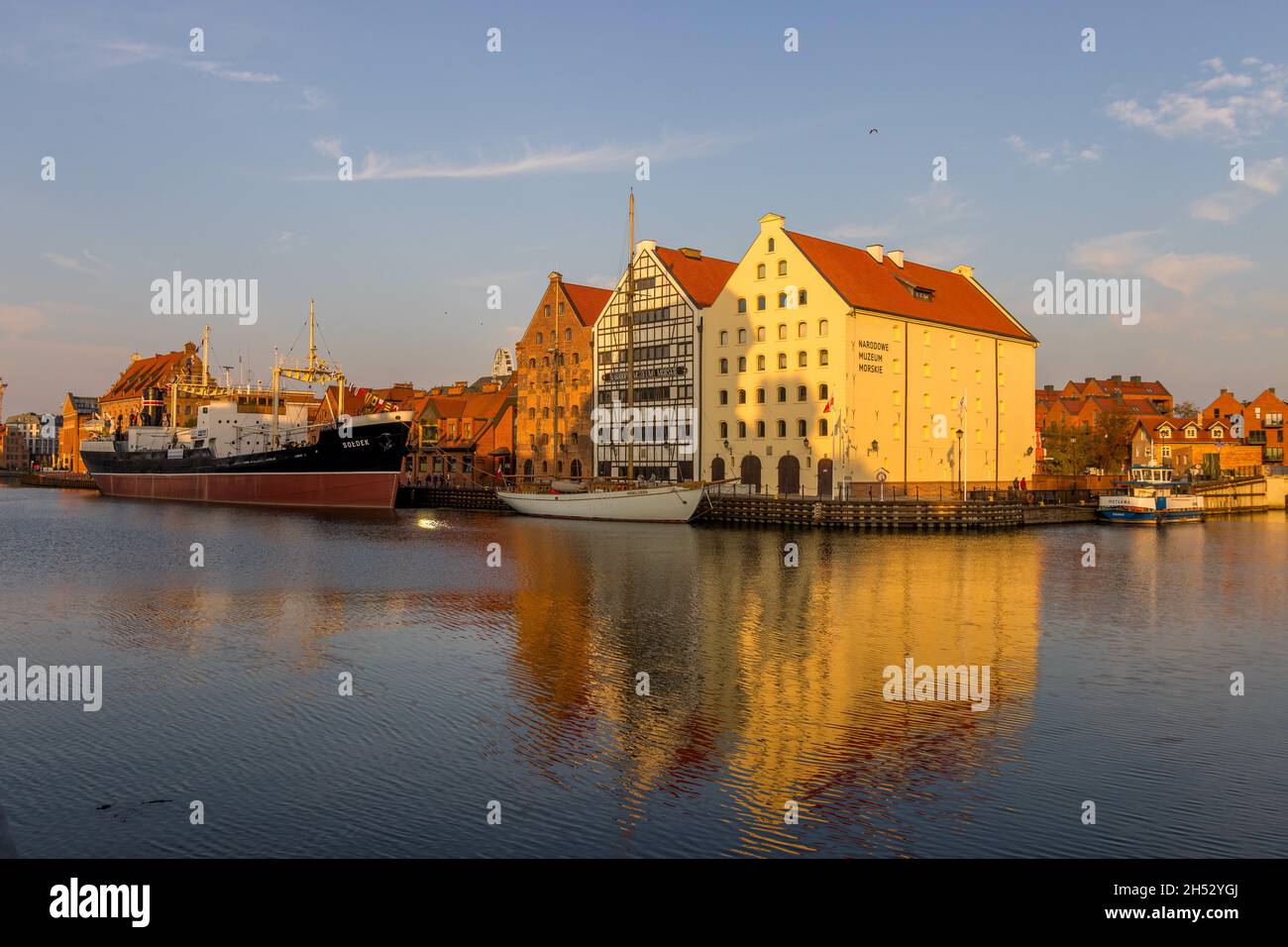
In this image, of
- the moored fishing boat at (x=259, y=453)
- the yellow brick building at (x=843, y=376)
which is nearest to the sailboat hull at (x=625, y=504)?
the yellow brick building at (x=843, y=376)

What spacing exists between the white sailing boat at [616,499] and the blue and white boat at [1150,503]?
31.3 meters

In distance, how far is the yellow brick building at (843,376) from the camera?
6600 cm

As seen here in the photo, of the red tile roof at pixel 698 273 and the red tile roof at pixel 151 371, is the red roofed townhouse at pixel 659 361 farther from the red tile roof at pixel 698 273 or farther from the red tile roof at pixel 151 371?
the red tile roof at pixel 151 371

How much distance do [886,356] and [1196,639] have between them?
48479mm

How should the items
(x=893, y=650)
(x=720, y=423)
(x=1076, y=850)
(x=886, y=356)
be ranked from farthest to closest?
(x=720, y=423) < (x=886, y=356) < (x=893, y=650) < (x=1076, y=850)

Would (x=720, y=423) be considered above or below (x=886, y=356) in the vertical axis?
below

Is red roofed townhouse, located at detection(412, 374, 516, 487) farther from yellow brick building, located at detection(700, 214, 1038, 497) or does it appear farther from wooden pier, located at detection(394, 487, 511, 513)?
yellow brick building, located at detection(700, 214, 1038, 497)

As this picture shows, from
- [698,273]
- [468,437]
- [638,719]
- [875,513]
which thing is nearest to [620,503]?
[875,513]

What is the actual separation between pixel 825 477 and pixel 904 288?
760 inches

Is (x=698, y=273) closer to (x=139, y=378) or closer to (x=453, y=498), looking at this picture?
(x=453, y=498)

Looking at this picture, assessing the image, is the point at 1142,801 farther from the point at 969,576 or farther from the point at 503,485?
the point at 503,485

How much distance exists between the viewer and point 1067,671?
18188 millimetres

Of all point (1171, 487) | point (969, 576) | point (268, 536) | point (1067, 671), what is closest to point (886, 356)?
point (1171, 487)

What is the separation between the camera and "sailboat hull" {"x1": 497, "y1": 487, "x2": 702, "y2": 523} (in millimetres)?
60287
